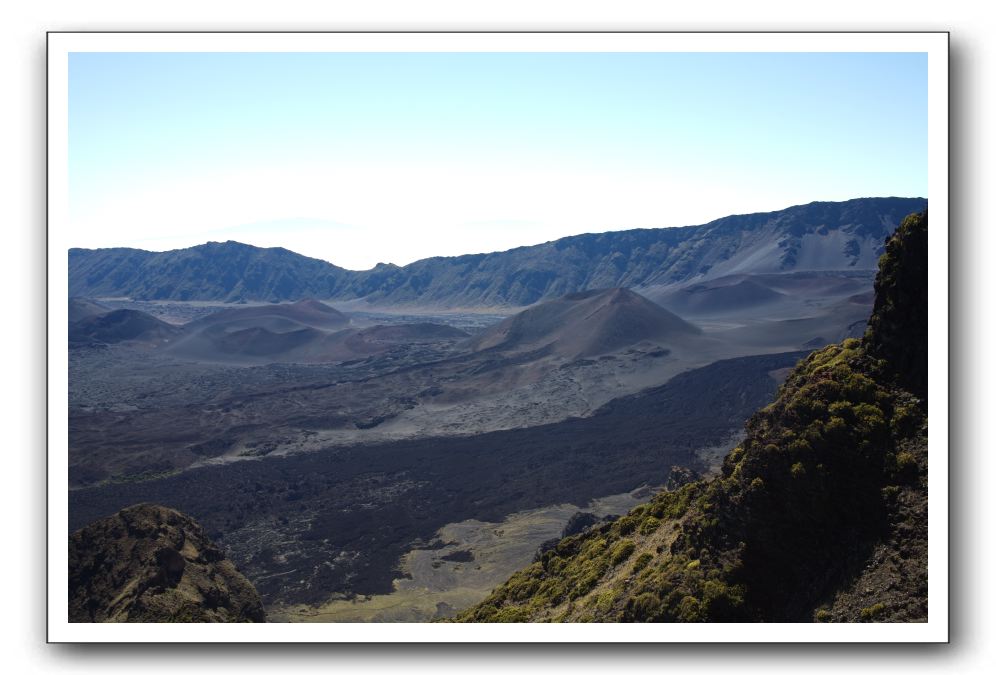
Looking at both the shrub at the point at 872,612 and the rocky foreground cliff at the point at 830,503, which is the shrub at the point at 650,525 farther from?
the shrub at the point at 872,612

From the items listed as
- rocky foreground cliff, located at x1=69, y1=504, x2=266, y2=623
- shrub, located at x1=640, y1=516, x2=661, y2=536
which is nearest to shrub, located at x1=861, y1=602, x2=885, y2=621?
shrub, located at x1=640, y1=516, x2=661, y2=536

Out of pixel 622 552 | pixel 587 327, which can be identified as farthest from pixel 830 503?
pixel 587 327

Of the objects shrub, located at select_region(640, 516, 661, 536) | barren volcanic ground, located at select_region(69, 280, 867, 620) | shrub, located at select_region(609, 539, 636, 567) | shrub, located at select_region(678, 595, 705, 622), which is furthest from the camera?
barren volcanic ground, located at select_region(69, 280, 867, 620)

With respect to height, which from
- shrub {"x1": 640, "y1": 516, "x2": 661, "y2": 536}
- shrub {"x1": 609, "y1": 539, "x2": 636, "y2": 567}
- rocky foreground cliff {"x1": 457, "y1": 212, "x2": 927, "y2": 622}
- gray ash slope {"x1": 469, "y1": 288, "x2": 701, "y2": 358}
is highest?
gray ash slope {"x1": 469, "y1": 288, "x2": 701, "y2": 358}

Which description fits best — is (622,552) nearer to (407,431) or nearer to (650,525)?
(650,525)

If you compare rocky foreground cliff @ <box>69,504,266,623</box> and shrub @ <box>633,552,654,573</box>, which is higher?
shrub @ <box>633,552,654,573</box>

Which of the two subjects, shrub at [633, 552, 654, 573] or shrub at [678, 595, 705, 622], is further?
shrub at [633, 552, 654, 573]

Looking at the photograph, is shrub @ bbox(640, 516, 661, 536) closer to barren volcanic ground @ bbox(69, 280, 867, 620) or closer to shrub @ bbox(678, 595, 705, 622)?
shrub @ bbox(678, 595, 705, 622)
